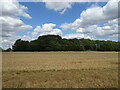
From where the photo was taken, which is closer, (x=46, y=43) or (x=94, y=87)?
(x=94, y=87)

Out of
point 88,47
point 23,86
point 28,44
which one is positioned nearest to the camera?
point 23,86

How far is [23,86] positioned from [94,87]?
10.8 feet

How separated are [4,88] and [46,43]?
78.6 meters

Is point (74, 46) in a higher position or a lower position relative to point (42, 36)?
lower

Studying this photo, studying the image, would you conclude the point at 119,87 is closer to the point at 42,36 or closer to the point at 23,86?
the point at 23,86

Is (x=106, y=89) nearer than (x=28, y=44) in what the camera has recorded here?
Yes

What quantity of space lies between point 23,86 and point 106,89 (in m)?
3.76

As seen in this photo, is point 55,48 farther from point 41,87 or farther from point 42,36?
point 41,87

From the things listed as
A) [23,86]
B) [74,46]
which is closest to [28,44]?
[74,46]

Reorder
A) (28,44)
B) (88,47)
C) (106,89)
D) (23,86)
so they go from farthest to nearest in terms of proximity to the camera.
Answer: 1. (88,47)
2. (28,44)
3. (23,86)
4. (106,89)

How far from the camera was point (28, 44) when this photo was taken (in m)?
79.6

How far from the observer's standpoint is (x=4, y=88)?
20.1 ft

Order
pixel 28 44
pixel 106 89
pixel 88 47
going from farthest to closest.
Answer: pixel 88 47
pixel 28 44
pixel 106 89

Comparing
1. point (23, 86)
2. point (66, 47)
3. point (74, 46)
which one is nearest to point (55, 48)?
point (66, 47)
